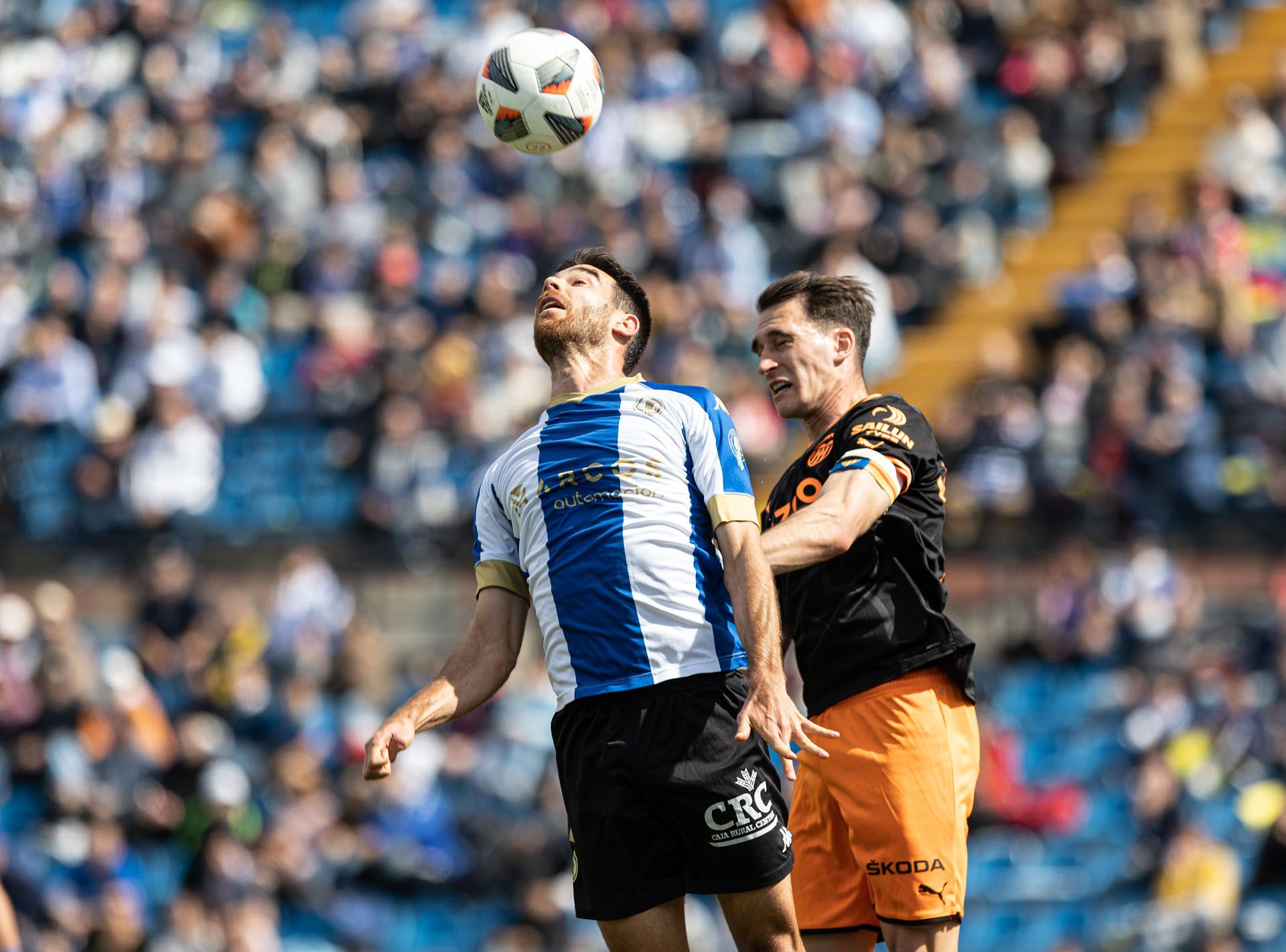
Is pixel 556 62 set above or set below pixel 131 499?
above

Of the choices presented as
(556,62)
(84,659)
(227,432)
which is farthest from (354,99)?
(556,62)

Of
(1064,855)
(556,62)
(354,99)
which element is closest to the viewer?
(556,62)


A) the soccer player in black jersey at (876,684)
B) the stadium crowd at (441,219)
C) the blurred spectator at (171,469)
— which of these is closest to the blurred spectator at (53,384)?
the stadium crowd at (441,219)

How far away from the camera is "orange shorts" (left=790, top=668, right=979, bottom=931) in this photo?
20.7 feet

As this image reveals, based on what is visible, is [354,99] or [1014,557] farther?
[354,99]

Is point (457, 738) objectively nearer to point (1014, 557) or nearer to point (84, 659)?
point (84, 659)

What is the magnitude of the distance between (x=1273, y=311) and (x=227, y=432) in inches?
389

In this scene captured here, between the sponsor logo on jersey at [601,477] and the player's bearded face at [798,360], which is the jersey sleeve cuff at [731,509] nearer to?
the sponsor logo on jersey at [601,477]

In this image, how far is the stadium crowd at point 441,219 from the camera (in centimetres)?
1678

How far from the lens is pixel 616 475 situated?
6.00 m

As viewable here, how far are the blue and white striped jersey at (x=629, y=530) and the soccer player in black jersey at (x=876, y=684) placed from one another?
0.43m

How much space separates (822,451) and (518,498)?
1191 mm

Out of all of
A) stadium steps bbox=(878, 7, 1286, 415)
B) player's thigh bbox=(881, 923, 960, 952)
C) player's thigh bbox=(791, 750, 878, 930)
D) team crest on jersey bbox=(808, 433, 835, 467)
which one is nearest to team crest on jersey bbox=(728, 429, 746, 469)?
team crest on jersey bbox=(808, 433, 835, 467)

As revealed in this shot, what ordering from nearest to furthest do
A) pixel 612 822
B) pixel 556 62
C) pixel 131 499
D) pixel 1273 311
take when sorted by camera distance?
pixel 612 822 < pixel 556 62 < pixel 1273 311 < pixel 131 499
